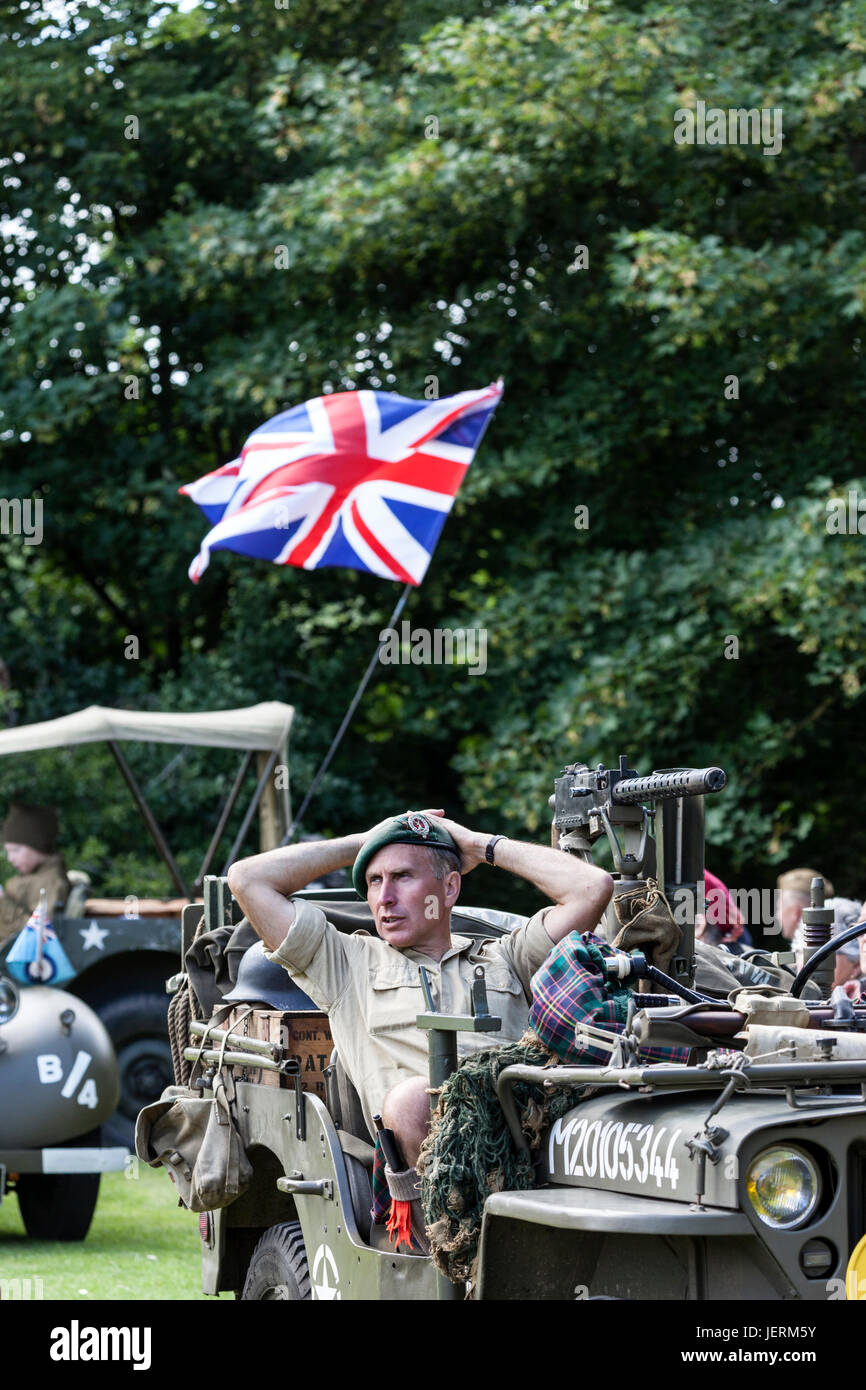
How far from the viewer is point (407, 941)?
431 centimetres

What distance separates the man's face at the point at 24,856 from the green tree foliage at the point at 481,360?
3417 mm

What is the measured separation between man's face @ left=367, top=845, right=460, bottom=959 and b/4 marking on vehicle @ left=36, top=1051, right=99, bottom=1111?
451 centimetres

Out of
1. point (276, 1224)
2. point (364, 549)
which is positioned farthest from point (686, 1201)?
point (364, 549)

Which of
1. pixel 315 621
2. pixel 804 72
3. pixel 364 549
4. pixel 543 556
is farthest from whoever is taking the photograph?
pixel 315 621

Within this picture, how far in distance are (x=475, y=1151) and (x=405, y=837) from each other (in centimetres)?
94

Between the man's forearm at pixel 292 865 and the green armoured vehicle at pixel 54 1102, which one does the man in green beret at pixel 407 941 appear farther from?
the green armoured vehicle at pixel 54 1102

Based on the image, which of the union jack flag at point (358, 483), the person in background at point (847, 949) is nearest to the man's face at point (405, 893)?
the person in background at point (847, 949)

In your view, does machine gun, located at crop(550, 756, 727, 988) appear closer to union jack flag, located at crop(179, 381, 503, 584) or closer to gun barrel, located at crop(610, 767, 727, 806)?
gun barrel, located at crop(610, 767, 727, 806)

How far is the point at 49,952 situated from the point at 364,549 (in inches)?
113

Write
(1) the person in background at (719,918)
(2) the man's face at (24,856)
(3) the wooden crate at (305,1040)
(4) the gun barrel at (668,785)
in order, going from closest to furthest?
1. (4) the gun barrel at (668,785)
2. (3) the wooden crate at (305,1040)
3. (1) the person in background at (719,918)
4. (2) the man's face at (24,856)

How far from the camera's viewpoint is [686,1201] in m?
3.03

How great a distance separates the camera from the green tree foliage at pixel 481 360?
1271cm

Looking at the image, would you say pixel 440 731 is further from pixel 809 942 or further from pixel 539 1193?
pixel 539 1193

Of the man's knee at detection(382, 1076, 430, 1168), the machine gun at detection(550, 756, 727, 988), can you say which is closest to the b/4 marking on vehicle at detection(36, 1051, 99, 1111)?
the machine gun at detection(550, 756, 727, 988)
